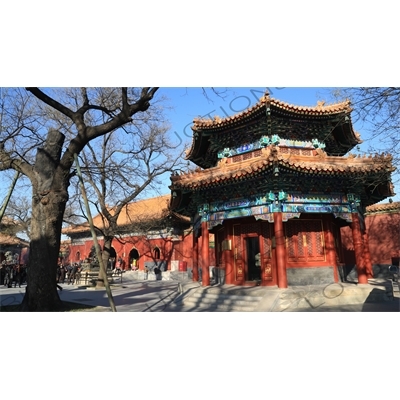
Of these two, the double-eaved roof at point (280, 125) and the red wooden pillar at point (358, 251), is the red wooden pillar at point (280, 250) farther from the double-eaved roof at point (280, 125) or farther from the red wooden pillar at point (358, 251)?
the double-eaved roof at point (280, 125)

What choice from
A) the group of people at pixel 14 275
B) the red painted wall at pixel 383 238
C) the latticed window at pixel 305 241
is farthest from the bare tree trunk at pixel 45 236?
the red painted wall at pixel 383 238

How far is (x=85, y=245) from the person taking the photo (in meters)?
27.6

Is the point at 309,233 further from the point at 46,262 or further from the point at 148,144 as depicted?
the point at 148,144

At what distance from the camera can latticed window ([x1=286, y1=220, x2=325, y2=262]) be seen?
10.2 meters

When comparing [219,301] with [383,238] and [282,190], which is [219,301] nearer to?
[282,190]

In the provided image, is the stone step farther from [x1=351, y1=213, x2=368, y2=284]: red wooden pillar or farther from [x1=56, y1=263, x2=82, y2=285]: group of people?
[x1=56, y1=263, x2=82, y2=285]: group of people

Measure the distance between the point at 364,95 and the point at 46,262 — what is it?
25.8ft

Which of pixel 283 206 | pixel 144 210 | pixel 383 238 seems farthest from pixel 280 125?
pixel 144 210

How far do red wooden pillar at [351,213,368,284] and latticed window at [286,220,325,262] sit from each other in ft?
3.18

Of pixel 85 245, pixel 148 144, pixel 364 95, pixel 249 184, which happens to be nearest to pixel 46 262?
pixel 249 184

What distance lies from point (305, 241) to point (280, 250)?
1497mm

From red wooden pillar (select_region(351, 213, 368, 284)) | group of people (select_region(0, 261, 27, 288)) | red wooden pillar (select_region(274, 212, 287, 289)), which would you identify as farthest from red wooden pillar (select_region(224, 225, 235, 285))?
group of people (select_region(0, 261, 27, 288))

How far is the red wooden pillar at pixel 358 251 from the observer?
9742mm

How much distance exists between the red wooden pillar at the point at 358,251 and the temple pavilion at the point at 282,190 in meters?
0.03
